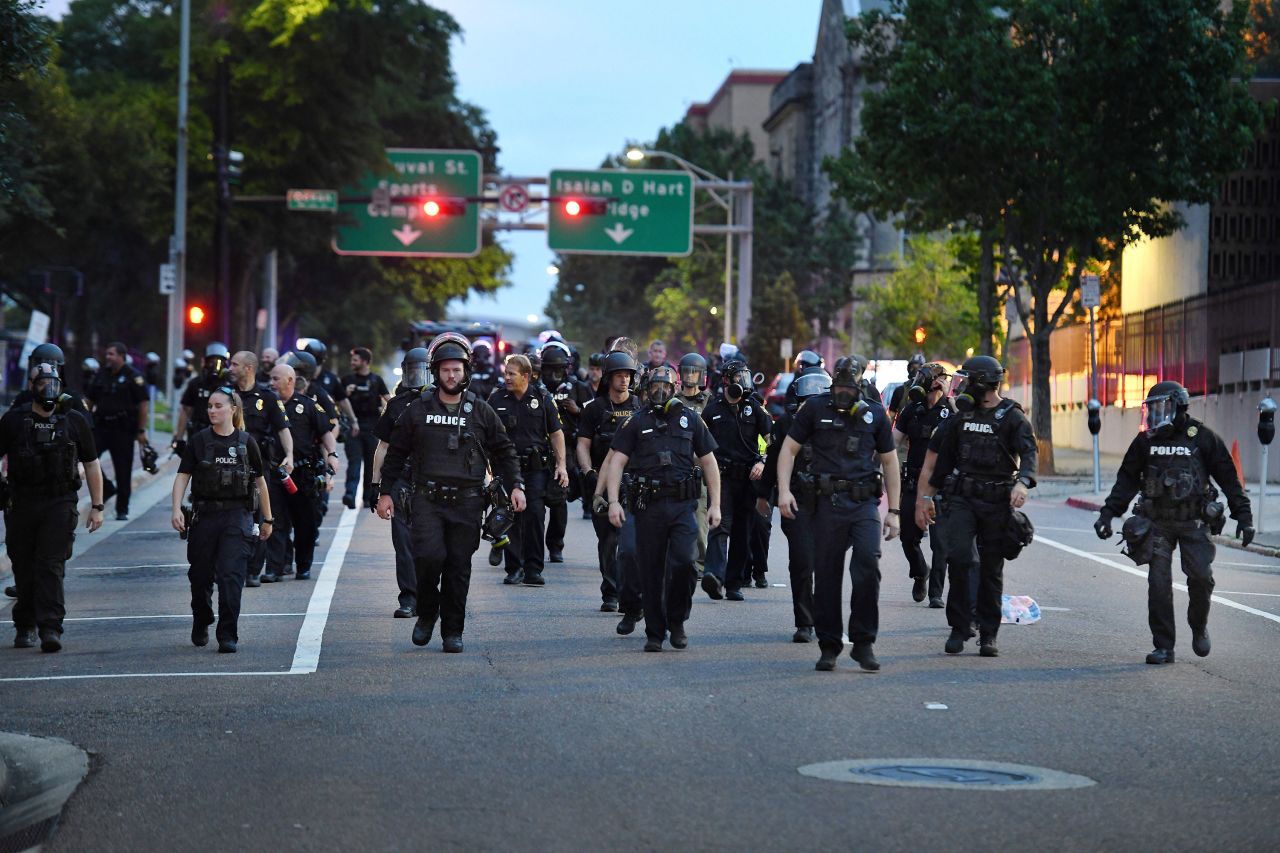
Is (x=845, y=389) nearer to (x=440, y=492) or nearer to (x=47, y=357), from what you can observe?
(x=440, y=492)

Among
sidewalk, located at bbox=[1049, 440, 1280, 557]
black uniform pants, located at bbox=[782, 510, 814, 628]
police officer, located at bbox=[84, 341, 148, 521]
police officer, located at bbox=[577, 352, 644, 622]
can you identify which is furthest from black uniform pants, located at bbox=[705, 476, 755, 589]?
police officer, located at bbox=[84, 341, 148, 521]

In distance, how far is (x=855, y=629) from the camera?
11.6m

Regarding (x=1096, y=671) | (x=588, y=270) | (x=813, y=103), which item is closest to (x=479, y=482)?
(x=1096, y=671)

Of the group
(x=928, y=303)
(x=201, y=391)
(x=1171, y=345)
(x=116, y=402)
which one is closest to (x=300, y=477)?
(x=201, y=391)

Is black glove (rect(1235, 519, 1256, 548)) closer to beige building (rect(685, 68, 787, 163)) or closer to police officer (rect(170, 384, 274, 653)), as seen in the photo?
police officer (rect(170, 384, 274, 653))

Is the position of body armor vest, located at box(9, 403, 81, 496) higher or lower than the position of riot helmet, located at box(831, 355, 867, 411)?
lower

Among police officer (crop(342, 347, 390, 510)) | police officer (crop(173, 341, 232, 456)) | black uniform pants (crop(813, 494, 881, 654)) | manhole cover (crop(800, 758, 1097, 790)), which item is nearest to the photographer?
manhole cover (crop(800, 758, 1097, 790))

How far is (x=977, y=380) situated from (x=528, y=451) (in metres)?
4.67

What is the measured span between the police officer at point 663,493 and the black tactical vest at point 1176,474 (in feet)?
8.46

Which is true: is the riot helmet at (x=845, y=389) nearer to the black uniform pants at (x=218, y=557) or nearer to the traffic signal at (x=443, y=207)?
the black uniform pants at (x=218, y=557)

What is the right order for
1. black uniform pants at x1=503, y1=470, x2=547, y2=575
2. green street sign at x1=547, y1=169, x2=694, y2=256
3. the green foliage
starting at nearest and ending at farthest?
black uniform pants at x1=503, y1=470, x2=547, y2=575
green street sign at x1=547, y1=169, x2=694, y2=256
the green foliage

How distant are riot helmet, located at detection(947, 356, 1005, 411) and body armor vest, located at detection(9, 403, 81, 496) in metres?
5.36

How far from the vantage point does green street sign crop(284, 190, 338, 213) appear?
44281 mm

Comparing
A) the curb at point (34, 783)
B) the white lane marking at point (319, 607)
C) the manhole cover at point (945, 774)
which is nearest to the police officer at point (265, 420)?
the white lane marking at point (319, 607)
